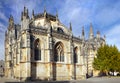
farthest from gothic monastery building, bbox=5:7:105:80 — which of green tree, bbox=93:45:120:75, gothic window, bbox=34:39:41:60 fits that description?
green tree, bbox=93:45:120:75

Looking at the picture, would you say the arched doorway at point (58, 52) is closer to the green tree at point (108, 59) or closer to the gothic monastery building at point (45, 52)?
the gothic monastery building at point (45, 52)

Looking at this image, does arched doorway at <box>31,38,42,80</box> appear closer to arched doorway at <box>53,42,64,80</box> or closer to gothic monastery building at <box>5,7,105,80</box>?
gothic monastery building at <box>5,7,105,80</box>

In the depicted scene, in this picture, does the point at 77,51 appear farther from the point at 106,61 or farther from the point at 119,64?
the point at 119,64

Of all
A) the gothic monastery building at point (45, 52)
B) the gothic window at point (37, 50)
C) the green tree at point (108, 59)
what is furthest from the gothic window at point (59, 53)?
the green tree at point (108, 59)

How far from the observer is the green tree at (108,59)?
4844 centimetres

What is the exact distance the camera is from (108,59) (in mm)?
49344

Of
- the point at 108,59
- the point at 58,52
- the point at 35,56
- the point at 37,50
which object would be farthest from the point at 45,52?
the point at 108,59

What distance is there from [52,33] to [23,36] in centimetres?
682

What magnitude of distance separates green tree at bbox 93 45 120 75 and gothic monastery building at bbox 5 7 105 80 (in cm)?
563

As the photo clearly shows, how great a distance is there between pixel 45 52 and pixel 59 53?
15.0 feet

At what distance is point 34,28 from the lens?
124 ft

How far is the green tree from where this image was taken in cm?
4844

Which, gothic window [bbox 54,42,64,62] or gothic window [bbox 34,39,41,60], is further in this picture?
gothic window [bbox 54,42,64,62]

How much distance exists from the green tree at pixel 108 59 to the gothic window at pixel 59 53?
12734 millimetres
